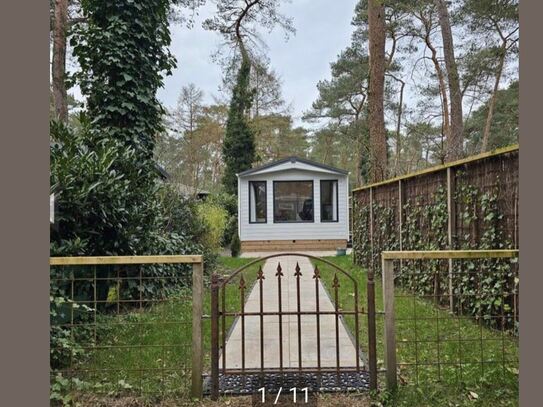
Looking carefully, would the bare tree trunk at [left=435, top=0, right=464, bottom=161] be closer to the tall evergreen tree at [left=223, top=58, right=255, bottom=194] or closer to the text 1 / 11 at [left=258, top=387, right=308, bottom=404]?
the tall evergreen tree at [left=223, top=58, right=255, bottom=194]

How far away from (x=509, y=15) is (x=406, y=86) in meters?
11.9

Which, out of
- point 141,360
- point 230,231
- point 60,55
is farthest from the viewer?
point 230,231

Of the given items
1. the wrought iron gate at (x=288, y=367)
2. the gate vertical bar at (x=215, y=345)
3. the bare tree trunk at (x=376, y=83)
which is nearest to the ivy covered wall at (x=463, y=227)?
the wrought iron gate at (x=288, y=367)

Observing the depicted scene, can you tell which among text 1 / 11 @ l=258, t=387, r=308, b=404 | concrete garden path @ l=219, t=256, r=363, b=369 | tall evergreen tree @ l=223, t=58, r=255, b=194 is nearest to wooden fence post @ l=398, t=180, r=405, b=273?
concrete garden path @ l=219, t=256, r=363, b=369

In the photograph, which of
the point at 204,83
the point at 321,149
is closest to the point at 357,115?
the point at 321,149

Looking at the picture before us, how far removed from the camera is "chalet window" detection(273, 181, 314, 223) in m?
14.9

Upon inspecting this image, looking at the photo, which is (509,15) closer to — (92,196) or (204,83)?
(92,196)

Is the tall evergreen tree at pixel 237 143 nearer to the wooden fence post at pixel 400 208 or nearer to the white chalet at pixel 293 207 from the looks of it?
the white chalet at pixel 293 207

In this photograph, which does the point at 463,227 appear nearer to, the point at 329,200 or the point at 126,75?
the point at 126,75

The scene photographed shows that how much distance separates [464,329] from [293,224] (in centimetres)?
1064

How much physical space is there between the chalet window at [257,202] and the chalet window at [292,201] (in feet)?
1.32

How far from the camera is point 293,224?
48.5 feet

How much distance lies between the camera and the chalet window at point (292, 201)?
1495cm

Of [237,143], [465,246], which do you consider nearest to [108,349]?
[465,246]
